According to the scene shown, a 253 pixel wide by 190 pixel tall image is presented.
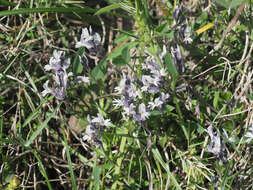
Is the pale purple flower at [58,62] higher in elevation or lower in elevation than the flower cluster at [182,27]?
lower

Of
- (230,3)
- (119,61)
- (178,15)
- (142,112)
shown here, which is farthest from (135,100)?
(230,3)

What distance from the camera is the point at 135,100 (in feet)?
5.27

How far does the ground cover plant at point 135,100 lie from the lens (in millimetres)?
1620

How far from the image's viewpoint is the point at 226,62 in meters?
1.78

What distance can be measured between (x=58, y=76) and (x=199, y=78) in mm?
822

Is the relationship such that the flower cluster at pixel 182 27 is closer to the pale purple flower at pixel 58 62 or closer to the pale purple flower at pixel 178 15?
the pale purple flower at pixel 178 15

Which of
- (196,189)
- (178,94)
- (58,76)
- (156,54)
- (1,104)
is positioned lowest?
(196,189)

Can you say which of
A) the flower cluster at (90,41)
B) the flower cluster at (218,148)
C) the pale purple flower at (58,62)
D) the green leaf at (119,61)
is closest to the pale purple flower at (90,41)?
the flower cluster at (90,41)

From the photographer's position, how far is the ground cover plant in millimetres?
1620

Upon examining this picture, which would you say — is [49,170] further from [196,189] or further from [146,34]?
[146,34]

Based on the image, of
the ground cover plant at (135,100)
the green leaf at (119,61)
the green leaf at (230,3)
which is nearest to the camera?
the green leaf at (230,3)

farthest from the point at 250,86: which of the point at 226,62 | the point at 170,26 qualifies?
the point at 170,26

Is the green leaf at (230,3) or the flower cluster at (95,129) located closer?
the green leaf at (230,3)

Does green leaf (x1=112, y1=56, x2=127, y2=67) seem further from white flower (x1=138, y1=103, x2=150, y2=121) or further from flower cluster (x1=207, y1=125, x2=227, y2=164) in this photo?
flower cluster (x1=207, y1=125, x2=227, y2=164)
